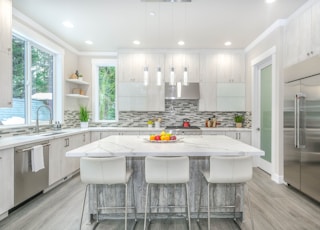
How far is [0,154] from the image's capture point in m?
2.55

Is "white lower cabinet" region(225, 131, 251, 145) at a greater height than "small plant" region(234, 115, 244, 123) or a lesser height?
lesser

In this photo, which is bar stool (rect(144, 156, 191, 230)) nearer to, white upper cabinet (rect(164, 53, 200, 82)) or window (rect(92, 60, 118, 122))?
white upper cabinet (rect(164, 53, 200, 82))

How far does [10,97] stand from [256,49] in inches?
190

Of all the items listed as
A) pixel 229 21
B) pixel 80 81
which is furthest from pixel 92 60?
pixel 229 21

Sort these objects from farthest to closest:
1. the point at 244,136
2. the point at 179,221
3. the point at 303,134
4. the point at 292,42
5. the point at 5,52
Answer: the point at 244,136 → the point at 292,42 → the point at 303,134 → the point at 5,52 → the point at 179,221

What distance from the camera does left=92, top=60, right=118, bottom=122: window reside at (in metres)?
6.12

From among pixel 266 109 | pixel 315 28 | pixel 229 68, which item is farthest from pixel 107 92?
pixel 315 28

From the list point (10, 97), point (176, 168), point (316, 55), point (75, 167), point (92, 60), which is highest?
point (92, 60)

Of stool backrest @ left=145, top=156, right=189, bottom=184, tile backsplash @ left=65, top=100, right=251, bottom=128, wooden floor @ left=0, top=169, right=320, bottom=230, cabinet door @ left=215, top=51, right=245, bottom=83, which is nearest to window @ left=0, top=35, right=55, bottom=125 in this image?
wooden floor @ left=0, top=169, right=320, bottom=230

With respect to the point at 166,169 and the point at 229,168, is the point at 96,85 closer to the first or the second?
the point at 166,169

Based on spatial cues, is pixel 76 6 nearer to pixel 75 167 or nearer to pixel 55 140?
pixel 55 140

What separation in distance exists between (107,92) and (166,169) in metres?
4.41

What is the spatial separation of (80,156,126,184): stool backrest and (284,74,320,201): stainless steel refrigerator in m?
2.62

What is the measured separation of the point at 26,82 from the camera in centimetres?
397
